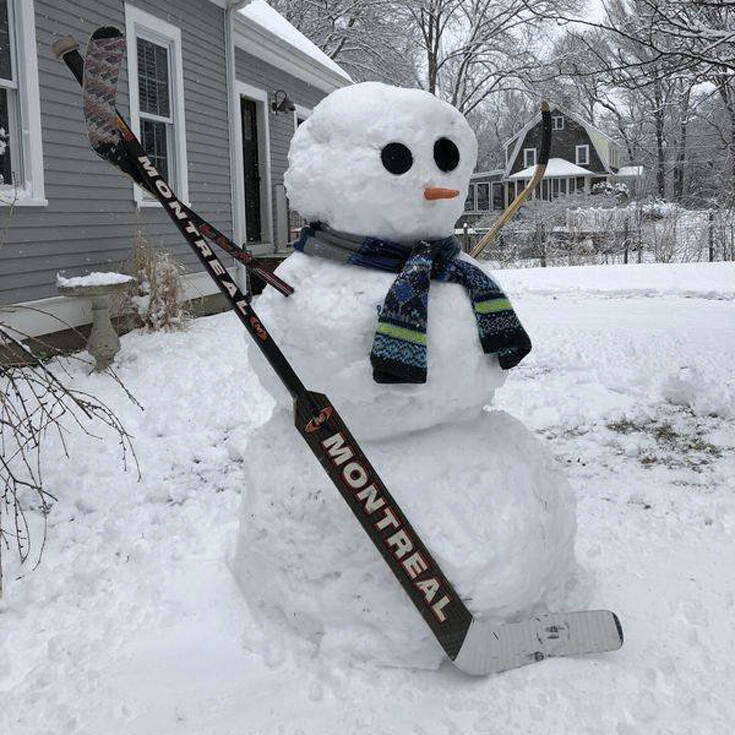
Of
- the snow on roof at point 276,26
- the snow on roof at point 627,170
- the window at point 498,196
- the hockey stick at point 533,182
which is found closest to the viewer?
the hockey stick at point 533,182

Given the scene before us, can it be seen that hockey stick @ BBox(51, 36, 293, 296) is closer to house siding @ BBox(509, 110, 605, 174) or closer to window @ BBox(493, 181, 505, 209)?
house siding @ BBox(509, 110, 605, 174)

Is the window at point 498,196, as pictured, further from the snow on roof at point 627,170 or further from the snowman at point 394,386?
the snowman at point 394,386

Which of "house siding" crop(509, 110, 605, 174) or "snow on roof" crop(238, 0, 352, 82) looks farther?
"house siding" crop(509, 110, 605, 174)

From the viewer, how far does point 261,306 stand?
2572 millimetres

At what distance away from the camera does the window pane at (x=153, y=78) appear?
7875 millimetres

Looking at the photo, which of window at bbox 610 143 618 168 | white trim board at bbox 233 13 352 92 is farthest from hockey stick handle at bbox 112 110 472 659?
window at bbox 610 143 618 168

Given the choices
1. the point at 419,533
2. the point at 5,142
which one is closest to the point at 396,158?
the point at 419,533

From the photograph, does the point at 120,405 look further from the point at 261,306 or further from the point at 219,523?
the point at 261,306

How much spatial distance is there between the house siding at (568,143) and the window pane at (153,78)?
31.5 metres

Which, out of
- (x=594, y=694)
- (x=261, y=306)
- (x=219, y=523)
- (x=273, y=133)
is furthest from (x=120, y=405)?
(x=273, y=133)

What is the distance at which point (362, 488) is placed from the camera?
7.40ft

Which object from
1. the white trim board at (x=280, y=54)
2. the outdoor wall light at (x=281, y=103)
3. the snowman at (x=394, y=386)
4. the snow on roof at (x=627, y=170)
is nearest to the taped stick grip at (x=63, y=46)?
the snowman at (x=394, y=386)

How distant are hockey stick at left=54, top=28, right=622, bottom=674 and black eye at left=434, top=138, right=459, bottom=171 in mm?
799

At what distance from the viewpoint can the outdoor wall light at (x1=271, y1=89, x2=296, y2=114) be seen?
11.9 m
